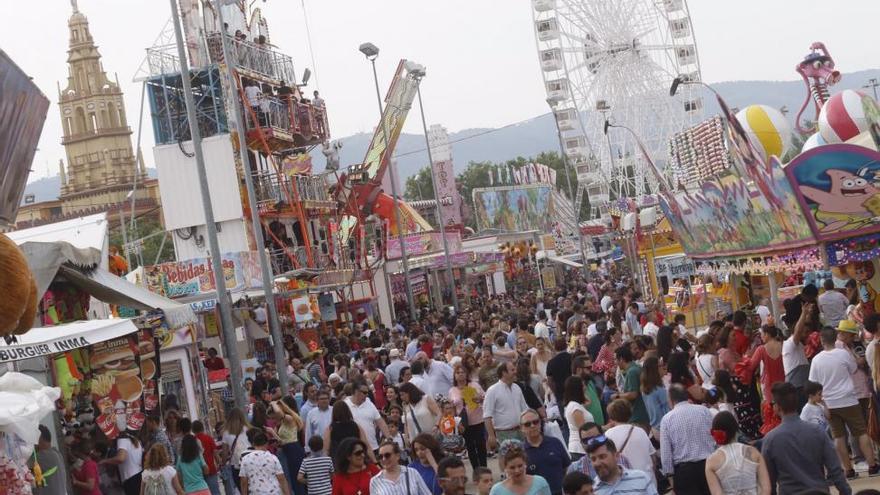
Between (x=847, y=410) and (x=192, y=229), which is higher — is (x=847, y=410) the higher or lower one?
the lower one

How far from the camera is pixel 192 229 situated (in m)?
47.4

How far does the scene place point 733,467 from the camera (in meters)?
9.20

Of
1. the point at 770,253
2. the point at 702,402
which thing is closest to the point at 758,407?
the point at 702,402

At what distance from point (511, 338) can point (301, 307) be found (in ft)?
34.8

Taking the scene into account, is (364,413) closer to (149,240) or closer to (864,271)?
(864,271)

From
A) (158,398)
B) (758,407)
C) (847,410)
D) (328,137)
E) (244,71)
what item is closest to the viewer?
(847,410)

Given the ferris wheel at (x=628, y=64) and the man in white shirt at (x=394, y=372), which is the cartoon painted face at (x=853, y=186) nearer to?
the man in white shirt at (x=394, y=372)

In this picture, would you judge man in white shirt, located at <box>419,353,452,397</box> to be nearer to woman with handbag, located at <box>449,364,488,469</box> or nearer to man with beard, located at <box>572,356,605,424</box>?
woman with handbag, located at <box>449,364,488,469</box>

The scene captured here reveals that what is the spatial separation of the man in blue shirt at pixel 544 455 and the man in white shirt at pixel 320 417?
16.6 ft

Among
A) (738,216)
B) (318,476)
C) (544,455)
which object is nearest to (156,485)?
(318,476)

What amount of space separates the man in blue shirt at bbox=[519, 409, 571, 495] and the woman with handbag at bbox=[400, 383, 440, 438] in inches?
189

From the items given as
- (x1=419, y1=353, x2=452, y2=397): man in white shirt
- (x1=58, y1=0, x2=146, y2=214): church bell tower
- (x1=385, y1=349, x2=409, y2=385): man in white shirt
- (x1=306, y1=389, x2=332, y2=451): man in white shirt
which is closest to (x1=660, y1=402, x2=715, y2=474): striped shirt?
(x1=306, y1=389, x2=332, y2=451): man in white shirt

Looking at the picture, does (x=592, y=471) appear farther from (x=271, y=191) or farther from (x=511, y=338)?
(x=271, y=191)

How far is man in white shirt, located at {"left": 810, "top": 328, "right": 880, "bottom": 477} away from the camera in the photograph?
1337cm
